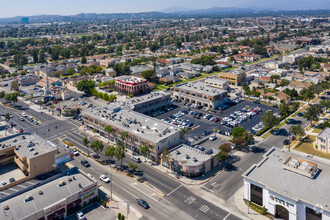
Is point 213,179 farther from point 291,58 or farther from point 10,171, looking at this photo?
point 291,58

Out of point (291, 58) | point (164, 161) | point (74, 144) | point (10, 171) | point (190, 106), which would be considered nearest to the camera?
point (10, 171)

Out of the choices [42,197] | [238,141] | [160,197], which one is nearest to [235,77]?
[238,141]

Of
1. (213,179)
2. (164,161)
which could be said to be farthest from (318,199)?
(164,161)

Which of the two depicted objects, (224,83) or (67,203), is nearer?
(67,203)

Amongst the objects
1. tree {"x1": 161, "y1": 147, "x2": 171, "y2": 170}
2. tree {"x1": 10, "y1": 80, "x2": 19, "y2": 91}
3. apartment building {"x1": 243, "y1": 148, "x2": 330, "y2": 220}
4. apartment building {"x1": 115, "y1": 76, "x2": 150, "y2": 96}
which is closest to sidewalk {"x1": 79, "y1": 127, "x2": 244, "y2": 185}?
tree {"x1": 161, "y1": 147, "x2": 171, "y2": 170}

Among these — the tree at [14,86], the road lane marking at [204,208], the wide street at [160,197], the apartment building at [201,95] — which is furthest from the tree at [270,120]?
the tree at [14,86]

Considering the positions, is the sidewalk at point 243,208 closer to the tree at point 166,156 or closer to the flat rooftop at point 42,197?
the tree at point 166,156

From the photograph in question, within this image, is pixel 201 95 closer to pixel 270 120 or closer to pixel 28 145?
pixel 270 120

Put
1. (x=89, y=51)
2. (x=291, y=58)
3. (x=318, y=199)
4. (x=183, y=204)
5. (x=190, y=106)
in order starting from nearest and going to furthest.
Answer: (x=318, y=199), (x=183, y=204), (x=190, y=106), (x=291, y=58), (x=89, y=51)
